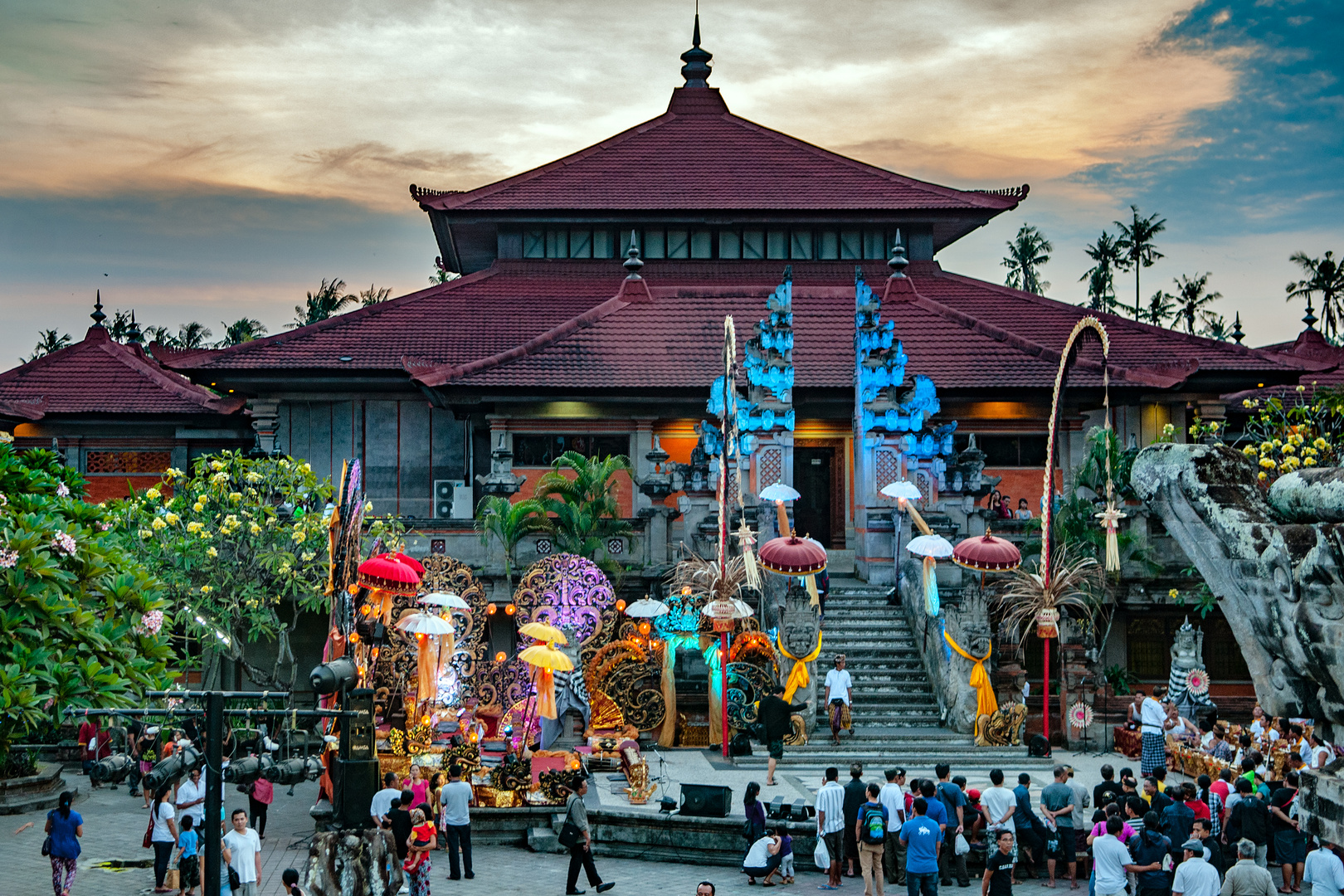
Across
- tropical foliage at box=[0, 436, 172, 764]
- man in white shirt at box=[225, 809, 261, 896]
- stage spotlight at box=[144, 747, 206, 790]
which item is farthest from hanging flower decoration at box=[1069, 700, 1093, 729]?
stage spotlight at box=[144, 747, 206, 790]

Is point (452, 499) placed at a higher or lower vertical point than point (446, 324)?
lower

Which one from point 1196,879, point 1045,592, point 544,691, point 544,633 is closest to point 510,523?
point 544,633

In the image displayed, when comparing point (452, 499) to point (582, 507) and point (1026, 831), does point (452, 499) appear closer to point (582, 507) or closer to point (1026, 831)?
point (582, 507)

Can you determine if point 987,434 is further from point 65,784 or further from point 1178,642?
point 65,784

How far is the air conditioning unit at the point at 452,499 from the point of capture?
30.5m

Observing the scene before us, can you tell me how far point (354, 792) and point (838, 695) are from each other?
38.4 feet

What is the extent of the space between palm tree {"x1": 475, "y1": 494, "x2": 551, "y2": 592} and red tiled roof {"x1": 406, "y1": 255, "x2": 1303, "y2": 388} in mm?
4058

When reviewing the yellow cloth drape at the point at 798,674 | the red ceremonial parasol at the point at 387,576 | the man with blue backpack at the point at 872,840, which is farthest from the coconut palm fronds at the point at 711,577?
the man with blue backpack at the point at 872,840

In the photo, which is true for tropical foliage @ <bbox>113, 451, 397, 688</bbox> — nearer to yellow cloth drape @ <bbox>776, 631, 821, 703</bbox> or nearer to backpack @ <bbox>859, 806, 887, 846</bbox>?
yellow cloth drape @ <bbox>776, 631, 821, 703</bbox>

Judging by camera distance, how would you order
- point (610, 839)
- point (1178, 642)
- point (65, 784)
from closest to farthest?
1. point (610, 839)
2. point (65, 784)
3. point (1178, 642)

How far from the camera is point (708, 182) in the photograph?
35.8 metres

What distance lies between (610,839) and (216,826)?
738 centimetres

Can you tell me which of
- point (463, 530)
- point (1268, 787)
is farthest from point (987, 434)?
point (1268, 787)

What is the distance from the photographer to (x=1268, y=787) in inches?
656
